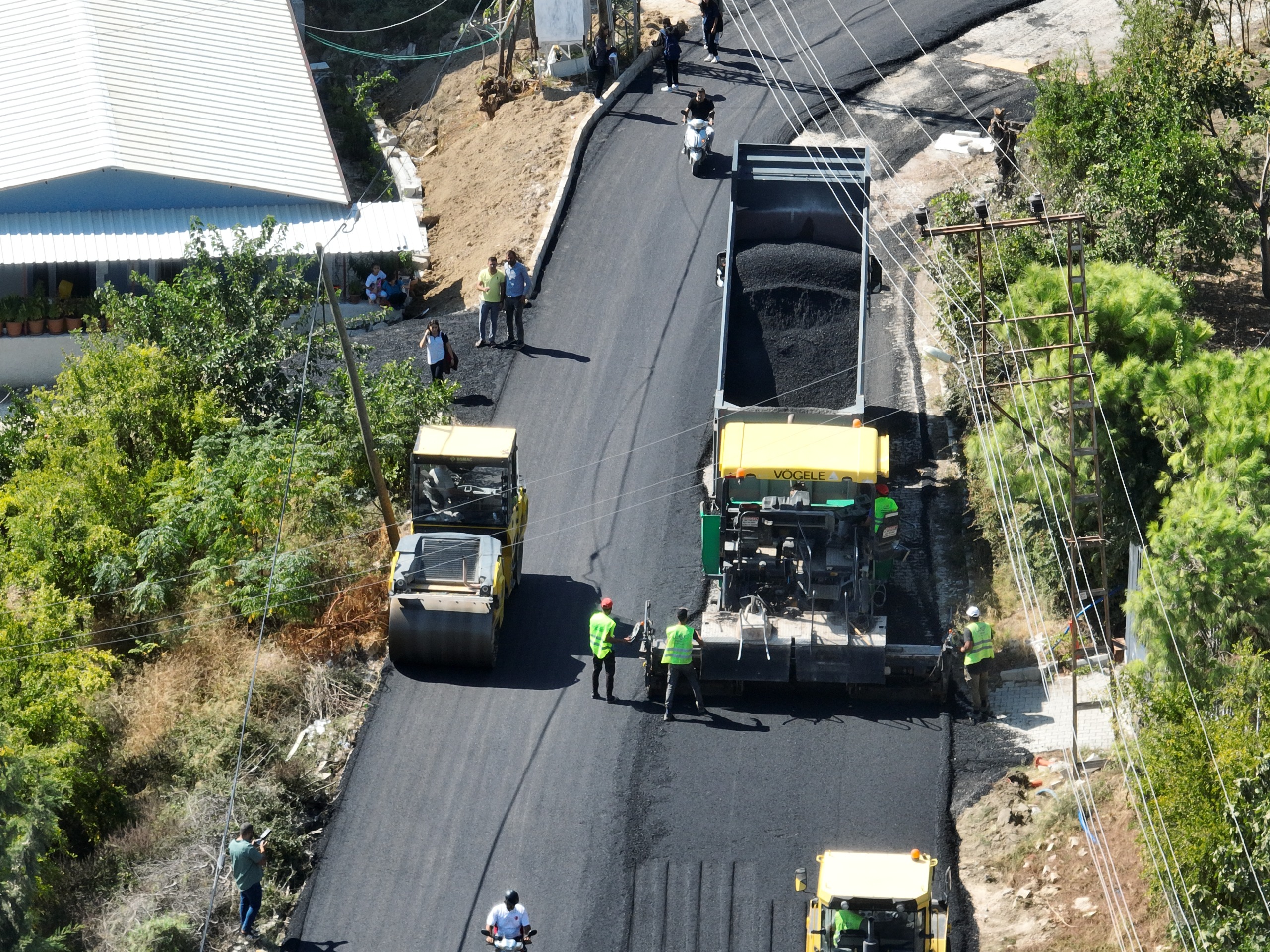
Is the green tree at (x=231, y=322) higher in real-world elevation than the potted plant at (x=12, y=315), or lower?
lower

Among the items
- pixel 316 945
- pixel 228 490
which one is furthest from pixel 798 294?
pixel 316 945

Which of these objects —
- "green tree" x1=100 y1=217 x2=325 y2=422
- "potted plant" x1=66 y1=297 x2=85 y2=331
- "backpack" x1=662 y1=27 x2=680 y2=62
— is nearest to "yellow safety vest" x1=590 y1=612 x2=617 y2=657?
"green tree" x1=100 y1=217 x2=325 y2=422

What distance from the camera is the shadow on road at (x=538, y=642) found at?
912 inches

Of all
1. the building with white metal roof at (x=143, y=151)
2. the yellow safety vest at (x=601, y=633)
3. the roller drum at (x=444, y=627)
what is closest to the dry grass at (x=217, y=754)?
the roller drum at (x=444, y=627)

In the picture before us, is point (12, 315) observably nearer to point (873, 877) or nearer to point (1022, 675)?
point (1022, 675)

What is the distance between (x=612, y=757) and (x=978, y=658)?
15.8 feet

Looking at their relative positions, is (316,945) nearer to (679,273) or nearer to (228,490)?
(228,490)

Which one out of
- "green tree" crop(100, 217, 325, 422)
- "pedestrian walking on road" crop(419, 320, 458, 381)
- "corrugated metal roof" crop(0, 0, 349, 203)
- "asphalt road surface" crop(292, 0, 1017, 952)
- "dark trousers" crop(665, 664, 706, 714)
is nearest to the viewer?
"asphalt road surface" crop(292, 0, 1017, 952)

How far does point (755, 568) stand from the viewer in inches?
912

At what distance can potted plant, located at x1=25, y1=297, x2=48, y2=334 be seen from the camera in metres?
34.0

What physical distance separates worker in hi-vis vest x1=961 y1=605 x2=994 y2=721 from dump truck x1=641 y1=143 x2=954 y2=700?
34 cm

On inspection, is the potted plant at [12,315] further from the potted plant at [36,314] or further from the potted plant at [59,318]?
the potted plant at [59,318]

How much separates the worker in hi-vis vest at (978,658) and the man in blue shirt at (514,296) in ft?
35.3

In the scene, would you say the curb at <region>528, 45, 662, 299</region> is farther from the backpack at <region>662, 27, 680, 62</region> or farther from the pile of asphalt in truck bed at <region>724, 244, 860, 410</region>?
the pile of asphalt in truck bed at <region>724, 244, 860, 410</region>
